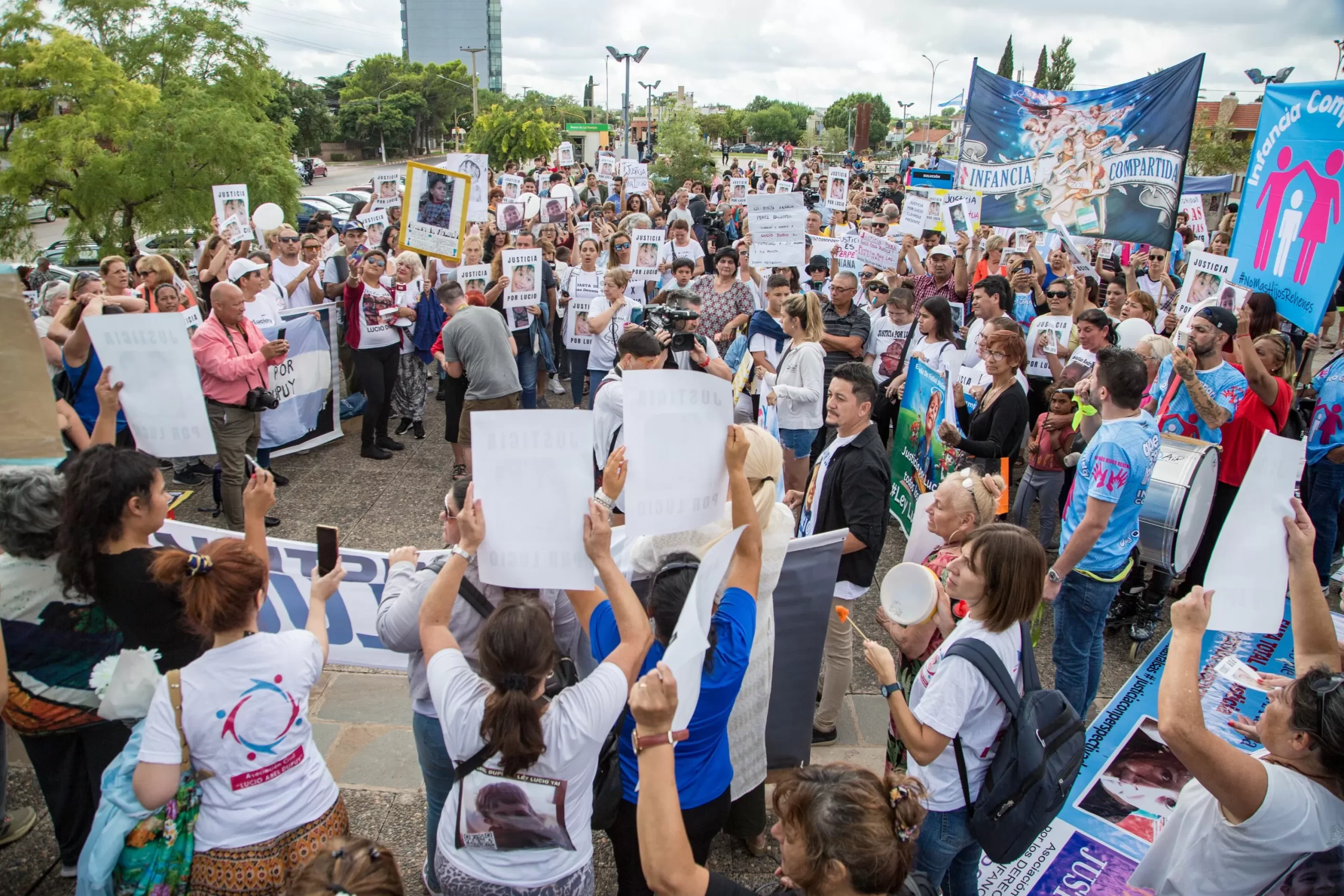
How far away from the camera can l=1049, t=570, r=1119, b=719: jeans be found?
4027 mm

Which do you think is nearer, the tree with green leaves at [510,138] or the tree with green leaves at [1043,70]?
the tree with green leaves at [510,138]

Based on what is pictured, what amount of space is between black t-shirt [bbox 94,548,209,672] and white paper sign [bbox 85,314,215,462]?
1110 mm

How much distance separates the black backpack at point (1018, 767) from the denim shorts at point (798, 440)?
3.50 metres

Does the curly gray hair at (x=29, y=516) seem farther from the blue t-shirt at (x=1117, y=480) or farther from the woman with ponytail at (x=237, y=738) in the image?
the blue t-shirt at (x=1117, y=480)

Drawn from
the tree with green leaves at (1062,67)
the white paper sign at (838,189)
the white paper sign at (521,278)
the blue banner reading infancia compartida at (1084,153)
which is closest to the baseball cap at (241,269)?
the white paper sign at (521,278)

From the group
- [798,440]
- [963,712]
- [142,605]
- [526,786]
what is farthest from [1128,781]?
[142,605]

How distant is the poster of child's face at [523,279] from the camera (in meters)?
8.33

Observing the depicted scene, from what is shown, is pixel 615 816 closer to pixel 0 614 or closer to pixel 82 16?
pixel 0 614

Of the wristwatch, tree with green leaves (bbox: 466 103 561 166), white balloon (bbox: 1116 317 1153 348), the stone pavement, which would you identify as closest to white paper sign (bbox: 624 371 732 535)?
the wristwatch

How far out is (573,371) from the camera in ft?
29.0

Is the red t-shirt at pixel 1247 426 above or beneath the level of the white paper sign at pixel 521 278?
beneath

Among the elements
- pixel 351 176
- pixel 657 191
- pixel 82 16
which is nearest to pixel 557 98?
pixel 351 176

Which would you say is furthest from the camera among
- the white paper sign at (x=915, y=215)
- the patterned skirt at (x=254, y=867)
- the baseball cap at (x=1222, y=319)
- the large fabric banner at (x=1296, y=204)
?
the white paper sign at (x=915, y=215)

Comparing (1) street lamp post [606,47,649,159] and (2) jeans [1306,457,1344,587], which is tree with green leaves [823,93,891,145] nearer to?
(1) street lamp post [606,47,649,159]
